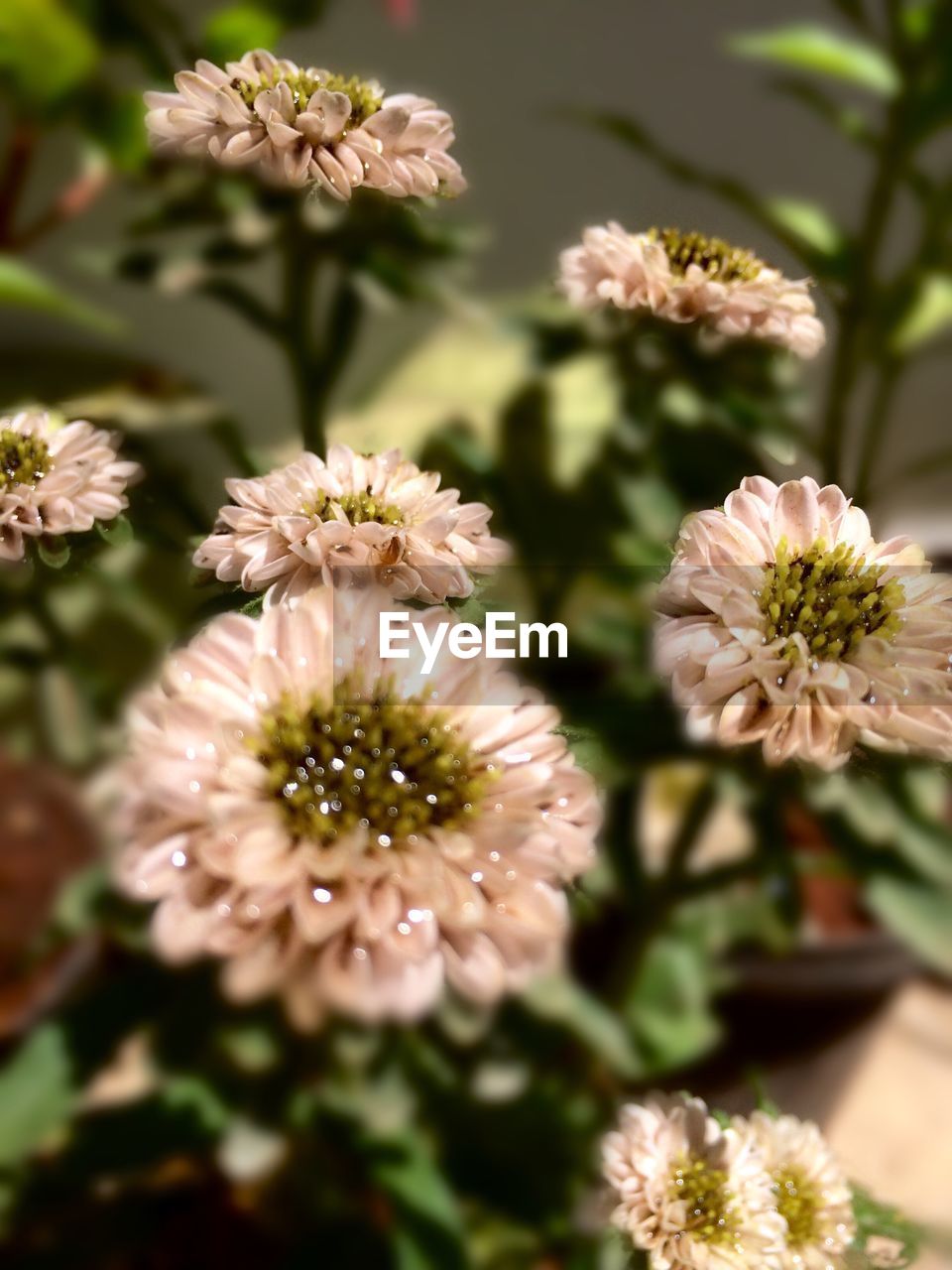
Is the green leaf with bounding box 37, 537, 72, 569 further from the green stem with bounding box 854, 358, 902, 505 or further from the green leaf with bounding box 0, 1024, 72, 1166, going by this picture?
the green leaf with bounding box 0, 1024, 72, 1166

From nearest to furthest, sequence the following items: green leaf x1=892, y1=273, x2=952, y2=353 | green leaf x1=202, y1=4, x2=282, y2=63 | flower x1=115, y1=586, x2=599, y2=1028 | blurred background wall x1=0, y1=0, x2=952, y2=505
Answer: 1. flower x1=115, y1=586, x2=599, y2=1028
2. green leaf x1=202, y1=4, x2=282, y2=63
3. blurred background wall x1=0, y1=0, x2=952, y2=505
4. green leaf x1=892, y1=273, x2=952, y2=353

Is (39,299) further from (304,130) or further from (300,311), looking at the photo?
(304,130)

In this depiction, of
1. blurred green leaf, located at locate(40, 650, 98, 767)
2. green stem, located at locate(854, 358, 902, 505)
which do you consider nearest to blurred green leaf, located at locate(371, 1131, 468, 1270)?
blurred green leaf, located at locate(40, 650, 98, 767)

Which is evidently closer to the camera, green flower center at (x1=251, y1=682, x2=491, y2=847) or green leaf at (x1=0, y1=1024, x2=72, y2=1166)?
green flower center at (x1=251, y1=682, x2=491, y2=847)

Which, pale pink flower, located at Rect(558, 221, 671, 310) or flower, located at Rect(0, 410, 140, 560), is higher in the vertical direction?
pale pink flower, located at Rect(558, 221, 671, 310)

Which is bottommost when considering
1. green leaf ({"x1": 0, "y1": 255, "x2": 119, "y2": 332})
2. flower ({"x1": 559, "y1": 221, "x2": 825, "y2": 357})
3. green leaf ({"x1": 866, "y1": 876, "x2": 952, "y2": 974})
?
green leaf ({"x1": 866, "y1": 876, "x2": 952, "y2": 974})

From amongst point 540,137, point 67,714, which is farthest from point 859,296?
point 67,714

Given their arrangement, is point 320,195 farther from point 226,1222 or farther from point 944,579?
point 226,1222

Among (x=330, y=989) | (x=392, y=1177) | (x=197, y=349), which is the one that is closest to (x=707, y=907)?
(x=392, y=1177)
